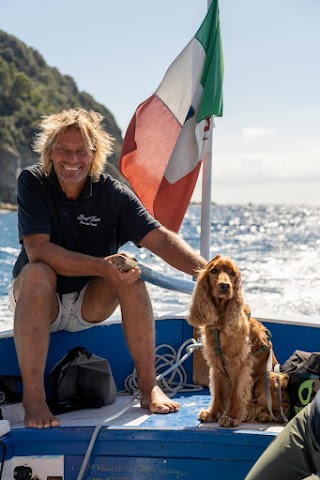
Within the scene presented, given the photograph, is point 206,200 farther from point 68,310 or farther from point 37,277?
point 37,277

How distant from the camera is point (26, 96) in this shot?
3253 inches

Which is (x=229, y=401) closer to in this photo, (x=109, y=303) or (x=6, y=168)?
(x=109, y=303)

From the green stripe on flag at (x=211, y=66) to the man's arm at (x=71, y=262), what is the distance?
62.4 inches

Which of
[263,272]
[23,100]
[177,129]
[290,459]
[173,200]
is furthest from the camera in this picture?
[23,100]

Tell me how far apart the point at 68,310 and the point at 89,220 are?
0.49m

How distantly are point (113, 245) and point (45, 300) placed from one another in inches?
26.8

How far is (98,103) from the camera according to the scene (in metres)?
85.1

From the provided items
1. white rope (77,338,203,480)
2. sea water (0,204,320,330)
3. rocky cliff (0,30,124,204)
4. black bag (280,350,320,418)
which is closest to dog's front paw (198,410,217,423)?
black bag (280,350,320,418)

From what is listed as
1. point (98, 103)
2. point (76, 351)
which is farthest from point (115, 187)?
point (98, 103)

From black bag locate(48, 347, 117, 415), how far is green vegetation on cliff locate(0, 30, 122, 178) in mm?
68880

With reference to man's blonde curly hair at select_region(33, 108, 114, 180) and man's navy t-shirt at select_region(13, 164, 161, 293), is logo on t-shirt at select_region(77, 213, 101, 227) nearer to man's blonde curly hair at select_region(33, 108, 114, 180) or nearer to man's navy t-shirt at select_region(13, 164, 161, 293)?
man's navy t-shirt at select_region(13, 164, 161, 293)

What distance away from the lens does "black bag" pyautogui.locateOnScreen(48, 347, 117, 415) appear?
3.54 meters

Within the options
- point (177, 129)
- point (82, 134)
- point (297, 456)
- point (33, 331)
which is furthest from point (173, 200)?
point (297, 456)

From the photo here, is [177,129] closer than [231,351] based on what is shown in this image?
No
